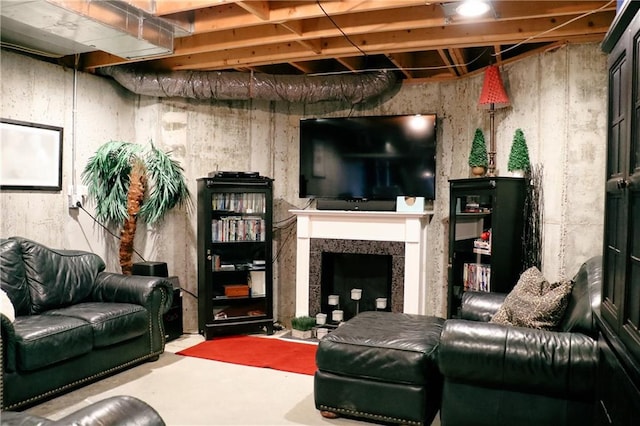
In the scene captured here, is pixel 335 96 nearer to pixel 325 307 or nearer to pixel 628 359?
pixel 325 307

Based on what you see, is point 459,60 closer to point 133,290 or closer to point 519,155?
point 519,155

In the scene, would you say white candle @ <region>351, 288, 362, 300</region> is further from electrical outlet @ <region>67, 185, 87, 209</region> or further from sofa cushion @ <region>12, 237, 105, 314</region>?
electrical outlet @ <region>67, 185, 87, 209</region>

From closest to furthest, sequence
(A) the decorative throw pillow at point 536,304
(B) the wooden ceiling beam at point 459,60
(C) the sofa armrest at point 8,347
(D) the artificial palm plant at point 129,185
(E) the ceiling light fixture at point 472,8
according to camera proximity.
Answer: (A) the decorative throw pillow at point 536,304 < (C) the sofa armrest at point 8,347 < (E) the ceiling light fixture at point 472,8 < (B) the wooden ceiling beam at point 459,60 < (D) the artificial palm plant at point 129,185

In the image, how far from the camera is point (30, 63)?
4.12m

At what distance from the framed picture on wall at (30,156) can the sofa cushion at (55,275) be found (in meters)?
0.58

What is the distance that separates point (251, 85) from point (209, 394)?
2898mm

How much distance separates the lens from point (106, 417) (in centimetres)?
154

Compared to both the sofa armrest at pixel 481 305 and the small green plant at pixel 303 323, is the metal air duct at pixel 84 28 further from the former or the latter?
the sofa armrest at pixel 481 305

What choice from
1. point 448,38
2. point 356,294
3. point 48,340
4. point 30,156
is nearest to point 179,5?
point 30,156

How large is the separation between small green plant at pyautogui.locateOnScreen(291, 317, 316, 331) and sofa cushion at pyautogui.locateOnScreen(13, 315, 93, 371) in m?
1.95

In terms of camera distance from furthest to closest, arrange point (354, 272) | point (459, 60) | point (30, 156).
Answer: point (354, 272)
point (459, 60)
point (30, 156)

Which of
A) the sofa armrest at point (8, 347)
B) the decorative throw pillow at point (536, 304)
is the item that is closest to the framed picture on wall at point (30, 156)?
the sofa armrest at point (8, 347)

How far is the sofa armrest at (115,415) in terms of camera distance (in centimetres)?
150

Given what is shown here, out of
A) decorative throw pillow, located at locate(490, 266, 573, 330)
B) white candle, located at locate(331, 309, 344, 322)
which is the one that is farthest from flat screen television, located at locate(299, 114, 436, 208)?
decorative throw pillow, located at locate(490, 266, 573, 330)
